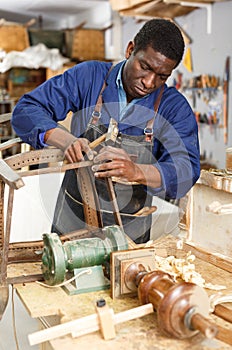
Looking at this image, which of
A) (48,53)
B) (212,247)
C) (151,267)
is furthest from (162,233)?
(48,53)

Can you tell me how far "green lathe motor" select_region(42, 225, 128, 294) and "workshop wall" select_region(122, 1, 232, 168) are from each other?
13.7 ft

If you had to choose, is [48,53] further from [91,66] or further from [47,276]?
[47,276]

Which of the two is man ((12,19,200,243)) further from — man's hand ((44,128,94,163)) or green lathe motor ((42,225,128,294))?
green lathe motor ((42,225,128,294))

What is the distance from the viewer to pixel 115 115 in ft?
Result: 6.68

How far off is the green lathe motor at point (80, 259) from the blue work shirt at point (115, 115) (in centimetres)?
36

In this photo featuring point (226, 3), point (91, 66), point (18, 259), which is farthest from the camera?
point (226, 3)

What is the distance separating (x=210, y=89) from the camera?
19.1 feet

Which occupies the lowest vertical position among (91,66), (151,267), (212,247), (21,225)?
(21,225)

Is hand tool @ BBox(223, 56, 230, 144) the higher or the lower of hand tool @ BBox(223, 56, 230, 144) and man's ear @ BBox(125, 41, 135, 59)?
the lower

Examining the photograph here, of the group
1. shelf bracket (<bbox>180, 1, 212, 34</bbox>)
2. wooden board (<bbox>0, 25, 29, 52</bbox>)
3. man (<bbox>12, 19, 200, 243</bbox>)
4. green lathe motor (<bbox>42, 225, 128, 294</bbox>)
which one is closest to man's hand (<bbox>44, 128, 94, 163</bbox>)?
man (<bbox>12, 19, 200, 243</bbox>)

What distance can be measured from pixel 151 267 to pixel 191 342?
1.09 ft

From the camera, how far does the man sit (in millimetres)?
1800

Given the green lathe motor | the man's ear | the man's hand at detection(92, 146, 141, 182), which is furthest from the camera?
the man's ear

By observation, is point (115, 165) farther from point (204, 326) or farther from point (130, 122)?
Answer: point (204, 326)
